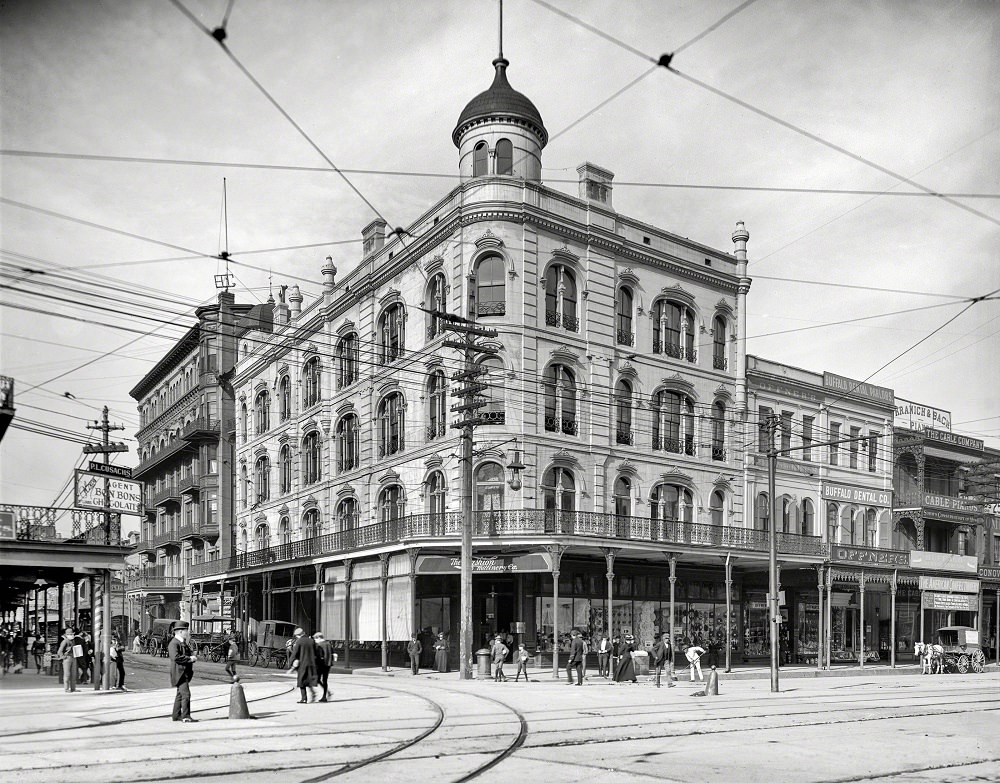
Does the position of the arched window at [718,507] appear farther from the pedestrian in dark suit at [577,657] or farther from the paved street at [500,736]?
the paved street at [500,736]

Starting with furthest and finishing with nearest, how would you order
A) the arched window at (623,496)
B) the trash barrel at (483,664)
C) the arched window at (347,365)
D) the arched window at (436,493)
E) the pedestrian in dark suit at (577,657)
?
the arched window at (347,365) → the arched window at (623,496) → the arched window at (436,493) → the trash barrel at (483,664) → the pedestrian in dark suit at (577,657)

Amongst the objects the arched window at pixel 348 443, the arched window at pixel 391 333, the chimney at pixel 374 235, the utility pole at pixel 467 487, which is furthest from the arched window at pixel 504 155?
the arched window at pixel 348 443

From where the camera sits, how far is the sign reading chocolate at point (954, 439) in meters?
53.1

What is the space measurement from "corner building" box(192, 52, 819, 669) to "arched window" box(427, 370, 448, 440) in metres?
0.07

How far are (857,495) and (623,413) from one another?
48.7 ft

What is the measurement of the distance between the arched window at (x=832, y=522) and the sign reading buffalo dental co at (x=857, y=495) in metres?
0.43

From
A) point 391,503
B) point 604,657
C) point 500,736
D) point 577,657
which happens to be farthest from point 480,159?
point 500,736

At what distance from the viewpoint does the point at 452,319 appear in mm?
28359

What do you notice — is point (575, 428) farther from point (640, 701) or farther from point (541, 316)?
point (640, 701)

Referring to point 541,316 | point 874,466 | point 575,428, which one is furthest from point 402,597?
point 874,466

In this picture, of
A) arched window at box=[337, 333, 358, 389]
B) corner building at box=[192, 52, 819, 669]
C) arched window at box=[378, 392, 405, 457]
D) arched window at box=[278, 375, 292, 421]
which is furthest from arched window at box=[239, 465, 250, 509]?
arched window at box=[378, 392, 405, 457]

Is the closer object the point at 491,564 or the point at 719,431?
the point at 491,564

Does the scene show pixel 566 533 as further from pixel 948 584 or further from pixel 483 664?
pixel 948 584

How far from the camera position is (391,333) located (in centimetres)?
4266
